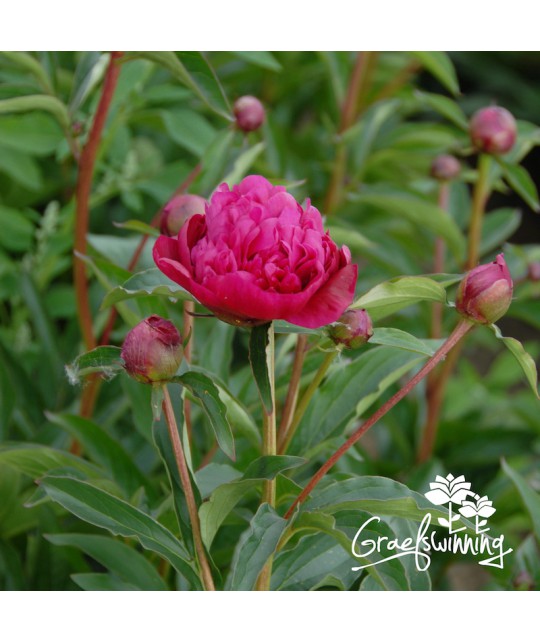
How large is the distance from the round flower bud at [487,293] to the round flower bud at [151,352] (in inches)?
7.6

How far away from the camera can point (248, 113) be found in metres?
0.86

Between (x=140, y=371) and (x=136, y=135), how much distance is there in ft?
3.74

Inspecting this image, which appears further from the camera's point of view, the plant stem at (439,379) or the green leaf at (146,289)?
the plant stem at (439,379)

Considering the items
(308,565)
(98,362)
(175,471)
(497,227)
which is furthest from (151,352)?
(497,227)

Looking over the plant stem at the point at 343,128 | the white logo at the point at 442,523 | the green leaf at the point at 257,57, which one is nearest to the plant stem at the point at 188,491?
the white logo at the point at 442,523

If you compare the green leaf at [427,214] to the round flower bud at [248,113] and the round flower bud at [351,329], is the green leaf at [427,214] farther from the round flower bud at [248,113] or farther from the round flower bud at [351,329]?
the round flower bud at [351,329]

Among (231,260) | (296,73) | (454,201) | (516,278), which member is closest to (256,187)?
(231,260)

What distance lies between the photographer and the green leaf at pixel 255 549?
0.60 meters

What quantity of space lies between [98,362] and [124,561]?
0.27 metres

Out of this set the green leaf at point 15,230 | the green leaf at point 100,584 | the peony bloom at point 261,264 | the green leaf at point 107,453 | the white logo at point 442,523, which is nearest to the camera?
the peony bloom at point 261,264

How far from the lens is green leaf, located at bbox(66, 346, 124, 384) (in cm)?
58

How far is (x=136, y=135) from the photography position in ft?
5.32

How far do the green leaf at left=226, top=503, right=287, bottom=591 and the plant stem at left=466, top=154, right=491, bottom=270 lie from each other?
0.56 metres

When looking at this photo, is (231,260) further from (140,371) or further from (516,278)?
(516,278)
